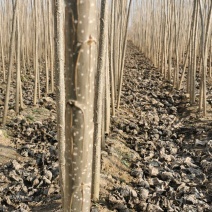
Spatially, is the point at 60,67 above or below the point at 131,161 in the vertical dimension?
above

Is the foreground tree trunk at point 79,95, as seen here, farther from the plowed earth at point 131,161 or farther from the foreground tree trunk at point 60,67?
the plowed earth at point 131,161

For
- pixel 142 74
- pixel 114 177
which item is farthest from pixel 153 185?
pixel 142 74

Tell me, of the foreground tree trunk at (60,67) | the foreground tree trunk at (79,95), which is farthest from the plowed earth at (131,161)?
the foreground tree trunk at (79,95)

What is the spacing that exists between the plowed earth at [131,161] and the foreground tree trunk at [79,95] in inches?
47.9

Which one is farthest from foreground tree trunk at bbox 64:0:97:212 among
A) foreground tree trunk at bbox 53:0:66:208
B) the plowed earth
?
the plowed earth

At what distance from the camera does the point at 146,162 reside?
3332 mm

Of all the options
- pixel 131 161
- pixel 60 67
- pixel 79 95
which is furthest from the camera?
pixel 131 161

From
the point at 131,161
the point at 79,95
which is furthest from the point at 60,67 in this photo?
the point at 131,161

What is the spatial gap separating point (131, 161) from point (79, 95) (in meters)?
2.52

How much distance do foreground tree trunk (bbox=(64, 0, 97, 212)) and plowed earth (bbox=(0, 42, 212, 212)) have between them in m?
1.22

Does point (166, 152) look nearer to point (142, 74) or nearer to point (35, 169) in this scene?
point (35, 169)

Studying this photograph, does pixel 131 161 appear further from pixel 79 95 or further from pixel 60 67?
pixel 79 95

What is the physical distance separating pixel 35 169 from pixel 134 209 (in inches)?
42.1

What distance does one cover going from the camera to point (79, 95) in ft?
3.25
